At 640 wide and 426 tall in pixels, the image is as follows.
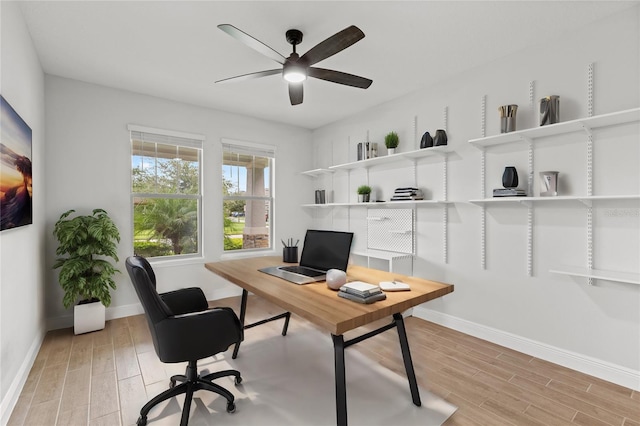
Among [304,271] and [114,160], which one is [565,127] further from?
[114,160]

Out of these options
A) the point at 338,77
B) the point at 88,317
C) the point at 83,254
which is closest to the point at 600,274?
the point at 338,77

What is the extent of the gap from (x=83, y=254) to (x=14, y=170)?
4.32ft

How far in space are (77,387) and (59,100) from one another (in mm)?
2951

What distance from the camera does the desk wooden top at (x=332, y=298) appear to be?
4.74 feet

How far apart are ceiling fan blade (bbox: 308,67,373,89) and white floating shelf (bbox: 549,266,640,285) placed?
2.16 m

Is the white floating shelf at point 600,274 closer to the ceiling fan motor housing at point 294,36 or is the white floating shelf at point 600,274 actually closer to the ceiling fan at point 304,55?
the ceiling fan at point 304,55

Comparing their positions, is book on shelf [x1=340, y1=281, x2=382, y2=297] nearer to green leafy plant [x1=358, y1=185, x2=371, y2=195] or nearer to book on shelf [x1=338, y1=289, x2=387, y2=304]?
book on shelf [x1=338, y1=289, x2=387, y2=304]

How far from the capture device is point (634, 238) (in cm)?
226

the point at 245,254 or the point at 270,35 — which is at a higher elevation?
the point at 270,35

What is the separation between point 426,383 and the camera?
228cm

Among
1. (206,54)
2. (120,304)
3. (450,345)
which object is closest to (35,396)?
(120,304)

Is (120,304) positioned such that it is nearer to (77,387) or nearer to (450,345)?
(77,387)

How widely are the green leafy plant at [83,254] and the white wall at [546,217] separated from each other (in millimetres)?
3434

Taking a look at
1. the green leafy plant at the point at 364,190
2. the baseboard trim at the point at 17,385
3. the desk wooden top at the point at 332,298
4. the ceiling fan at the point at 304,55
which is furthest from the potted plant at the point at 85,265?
the green leafy plant at the point at 364,190
